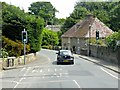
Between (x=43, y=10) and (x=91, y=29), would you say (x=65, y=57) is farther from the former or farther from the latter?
(x=43, y=10)

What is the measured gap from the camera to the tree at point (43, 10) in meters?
136

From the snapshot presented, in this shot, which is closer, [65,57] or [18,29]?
[65,57]

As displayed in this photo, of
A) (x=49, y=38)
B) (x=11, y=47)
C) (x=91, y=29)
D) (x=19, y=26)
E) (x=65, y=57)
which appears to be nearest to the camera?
(x=65, y=57)

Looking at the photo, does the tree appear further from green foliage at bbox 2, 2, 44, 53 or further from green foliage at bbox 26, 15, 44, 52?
green foliage at bbox 2, 2, 44, 53

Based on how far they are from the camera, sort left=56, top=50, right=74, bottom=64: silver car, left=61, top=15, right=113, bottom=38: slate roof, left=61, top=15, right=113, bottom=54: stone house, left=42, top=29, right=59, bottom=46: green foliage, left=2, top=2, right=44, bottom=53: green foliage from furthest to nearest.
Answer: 1. left=42, top=29, right=59, bottom=46: green foliage
2. left=61, top=15, right=113, bottom=38: slate roof
3. left=61, top=15, right=113, bottom=54: stone house
4. left=2, top=2, right=44, bottom=53: green foliage
5. left=56, top=50, right=74, bottom=64: silver car

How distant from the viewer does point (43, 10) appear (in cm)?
14150

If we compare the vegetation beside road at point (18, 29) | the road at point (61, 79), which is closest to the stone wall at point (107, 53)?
the road at point (61, 79)

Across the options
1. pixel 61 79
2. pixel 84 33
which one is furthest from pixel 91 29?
pixel 61 79

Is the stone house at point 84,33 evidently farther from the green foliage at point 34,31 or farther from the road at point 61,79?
the road at point 61,79

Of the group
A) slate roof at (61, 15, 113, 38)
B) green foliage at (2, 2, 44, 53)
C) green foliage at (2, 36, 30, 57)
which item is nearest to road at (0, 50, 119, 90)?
green foliage at (2, 36, 30, 57)

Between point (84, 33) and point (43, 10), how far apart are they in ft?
224

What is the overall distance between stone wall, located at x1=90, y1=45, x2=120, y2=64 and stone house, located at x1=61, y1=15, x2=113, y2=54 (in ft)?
54.0

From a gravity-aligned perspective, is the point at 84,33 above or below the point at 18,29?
above

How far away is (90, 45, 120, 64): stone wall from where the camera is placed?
37.0 m
